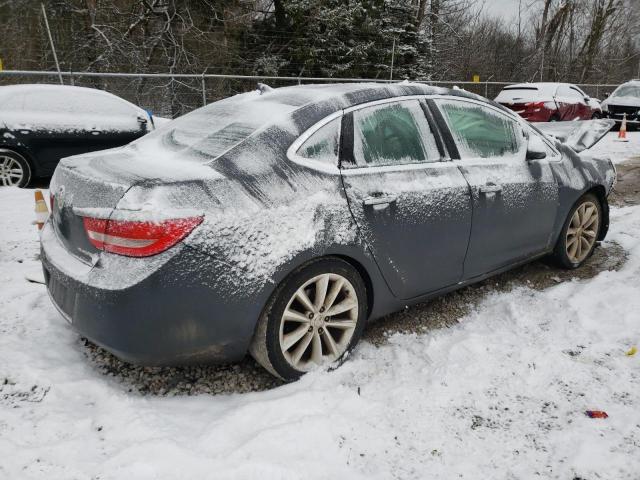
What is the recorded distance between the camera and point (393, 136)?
3029 millimetres

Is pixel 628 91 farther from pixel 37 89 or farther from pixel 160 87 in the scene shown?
pixel 37 89

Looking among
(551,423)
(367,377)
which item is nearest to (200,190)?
(367,377)

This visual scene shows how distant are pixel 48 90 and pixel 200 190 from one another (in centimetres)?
631

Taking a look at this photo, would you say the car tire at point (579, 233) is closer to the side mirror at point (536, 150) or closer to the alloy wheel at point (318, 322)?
the side mirror at point (536, 150)

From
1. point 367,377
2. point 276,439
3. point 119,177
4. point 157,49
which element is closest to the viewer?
point 276,439

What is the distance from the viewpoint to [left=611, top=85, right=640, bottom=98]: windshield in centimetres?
1627

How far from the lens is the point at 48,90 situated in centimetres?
736

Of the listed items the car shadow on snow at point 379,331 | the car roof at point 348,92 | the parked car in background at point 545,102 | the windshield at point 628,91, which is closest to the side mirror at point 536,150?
the car roof at point 348,92

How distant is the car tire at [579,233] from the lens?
4.11 metres

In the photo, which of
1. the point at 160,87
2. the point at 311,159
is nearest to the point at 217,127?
the point at 311,159

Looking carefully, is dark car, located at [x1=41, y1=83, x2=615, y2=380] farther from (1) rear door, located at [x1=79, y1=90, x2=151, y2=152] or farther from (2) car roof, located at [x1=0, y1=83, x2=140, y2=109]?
(2) car roof, located at [x1=0, y1=83, x2=140, y2=109]

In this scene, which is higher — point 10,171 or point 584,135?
point 584,135

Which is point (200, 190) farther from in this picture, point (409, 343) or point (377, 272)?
point (409, 343)

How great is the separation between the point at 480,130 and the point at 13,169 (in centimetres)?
629
